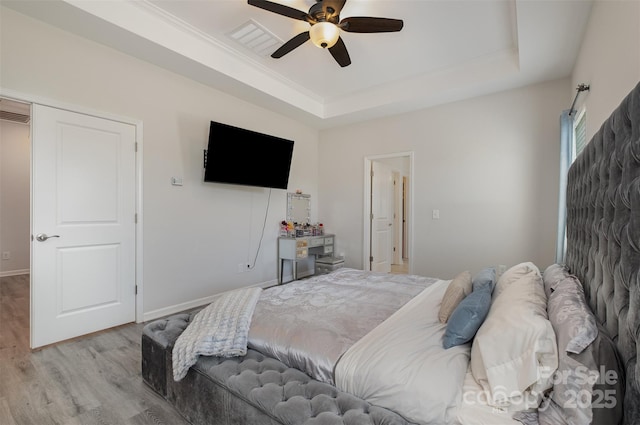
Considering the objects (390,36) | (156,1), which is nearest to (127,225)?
(156,1)

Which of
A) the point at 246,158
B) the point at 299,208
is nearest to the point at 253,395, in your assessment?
the point at 246,158

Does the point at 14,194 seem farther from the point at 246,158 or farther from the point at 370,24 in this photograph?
the point at 370,24

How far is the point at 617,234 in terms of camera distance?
0.97 m

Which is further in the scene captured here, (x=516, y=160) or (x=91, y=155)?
(x=516, y=160)

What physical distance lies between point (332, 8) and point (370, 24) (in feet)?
1.08

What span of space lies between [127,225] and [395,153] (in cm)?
366

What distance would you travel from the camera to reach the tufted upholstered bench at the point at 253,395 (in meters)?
1.12

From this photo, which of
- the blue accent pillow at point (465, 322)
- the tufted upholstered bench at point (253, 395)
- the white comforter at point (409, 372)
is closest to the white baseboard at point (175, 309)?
the tufted upholstered bench at point (253, 395)

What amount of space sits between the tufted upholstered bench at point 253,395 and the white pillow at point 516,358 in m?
0.38

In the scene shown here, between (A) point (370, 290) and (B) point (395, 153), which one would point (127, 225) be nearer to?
(A) point (370, 290)

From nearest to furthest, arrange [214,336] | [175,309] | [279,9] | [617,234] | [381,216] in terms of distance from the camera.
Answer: [617,234]
[214,336]
[279,9]
[175,309]
[381,216]

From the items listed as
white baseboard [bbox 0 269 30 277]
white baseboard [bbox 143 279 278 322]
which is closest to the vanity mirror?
white baseboard [bbox 143 279 278 322]

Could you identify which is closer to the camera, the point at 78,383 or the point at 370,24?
the point at 78,383

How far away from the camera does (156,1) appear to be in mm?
2588
